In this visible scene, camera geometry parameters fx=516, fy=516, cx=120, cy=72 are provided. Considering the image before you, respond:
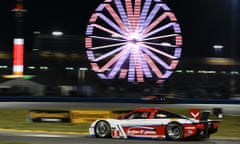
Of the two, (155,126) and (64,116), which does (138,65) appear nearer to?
(64,116)

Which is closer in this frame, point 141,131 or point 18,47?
point 141,131

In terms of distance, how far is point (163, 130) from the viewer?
14.1 metres

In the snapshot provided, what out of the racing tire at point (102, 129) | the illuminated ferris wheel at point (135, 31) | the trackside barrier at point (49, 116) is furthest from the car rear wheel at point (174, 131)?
the illuminated ferris wheel at point (135, 31)

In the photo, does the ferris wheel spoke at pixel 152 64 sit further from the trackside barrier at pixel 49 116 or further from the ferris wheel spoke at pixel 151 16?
the trackside barrier at pixel 49 116

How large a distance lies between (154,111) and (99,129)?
5.65ft

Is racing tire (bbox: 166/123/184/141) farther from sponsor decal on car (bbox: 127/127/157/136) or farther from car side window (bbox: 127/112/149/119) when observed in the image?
car side window (bbox: 127/112/149/119)

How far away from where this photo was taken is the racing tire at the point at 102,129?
584 inches

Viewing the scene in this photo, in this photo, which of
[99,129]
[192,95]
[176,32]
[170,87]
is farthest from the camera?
[170,87]

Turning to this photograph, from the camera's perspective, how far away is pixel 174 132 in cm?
1402

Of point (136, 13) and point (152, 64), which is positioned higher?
point (136, 13)

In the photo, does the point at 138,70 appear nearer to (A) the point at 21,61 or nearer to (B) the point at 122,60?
(B) the point at 122,60

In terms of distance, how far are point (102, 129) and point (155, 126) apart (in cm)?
164

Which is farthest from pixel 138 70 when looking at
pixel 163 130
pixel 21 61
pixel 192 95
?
pixel 163 130

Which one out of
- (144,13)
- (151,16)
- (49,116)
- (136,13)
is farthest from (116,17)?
(49,116)
